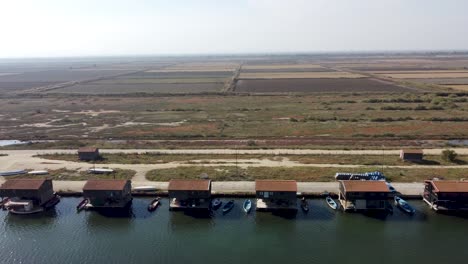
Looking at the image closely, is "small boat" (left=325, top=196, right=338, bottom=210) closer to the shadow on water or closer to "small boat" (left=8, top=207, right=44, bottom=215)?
the shadow on water

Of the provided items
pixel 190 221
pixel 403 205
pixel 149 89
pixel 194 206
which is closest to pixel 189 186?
pixel 194 206

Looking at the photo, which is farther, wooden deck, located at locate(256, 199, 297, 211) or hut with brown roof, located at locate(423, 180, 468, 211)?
wooden deck, located at locate(256, 199, 297, 211)

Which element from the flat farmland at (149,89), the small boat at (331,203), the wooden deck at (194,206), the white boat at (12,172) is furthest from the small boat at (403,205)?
the flat farmland at (149,89)

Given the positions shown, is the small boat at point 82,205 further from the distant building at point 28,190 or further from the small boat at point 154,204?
the small boat at point 154,204

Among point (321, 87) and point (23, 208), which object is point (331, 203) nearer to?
point (23, 208)

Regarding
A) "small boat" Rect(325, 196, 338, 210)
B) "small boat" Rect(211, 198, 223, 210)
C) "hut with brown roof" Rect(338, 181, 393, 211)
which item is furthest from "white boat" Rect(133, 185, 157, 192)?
"hut with brown roof" Rect(338, 181, 393, 211)

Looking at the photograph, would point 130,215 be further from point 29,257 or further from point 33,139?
point 33,139
